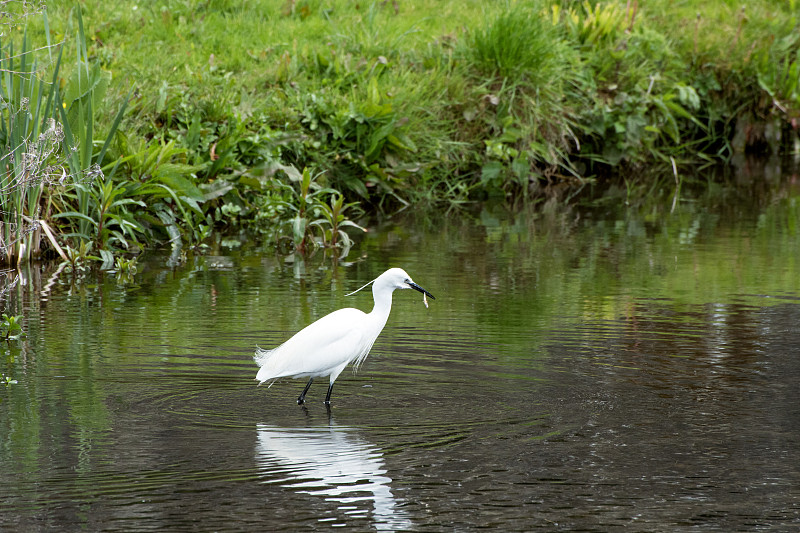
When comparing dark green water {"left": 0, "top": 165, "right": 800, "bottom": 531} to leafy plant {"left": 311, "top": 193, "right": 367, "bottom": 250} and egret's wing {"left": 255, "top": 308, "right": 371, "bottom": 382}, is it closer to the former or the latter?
egret's wing {"left": 255, "top": 308, "right": 371, "bottom": 382}

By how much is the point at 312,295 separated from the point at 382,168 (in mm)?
3966

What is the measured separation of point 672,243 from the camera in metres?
10.3

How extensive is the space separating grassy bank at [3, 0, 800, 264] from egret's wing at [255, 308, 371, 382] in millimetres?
3466

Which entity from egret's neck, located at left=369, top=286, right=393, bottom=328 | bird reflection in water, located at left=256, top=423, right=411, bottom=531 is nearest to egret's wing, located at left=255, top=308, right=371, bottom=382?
egret's neck, located at left=369, top=286, right=393, bottom=328

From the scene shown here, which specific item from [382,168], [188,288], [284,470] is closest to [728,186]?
[382,168]

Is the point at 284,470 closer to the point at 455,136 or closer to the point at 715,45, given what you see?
the point at 455,136

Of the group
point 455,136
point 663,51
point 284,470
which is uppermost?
point 663,51

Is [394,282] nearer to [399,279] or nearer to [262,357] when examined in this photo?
[399,279]

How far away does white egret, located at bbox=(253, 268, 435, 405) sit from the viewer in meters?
5.59

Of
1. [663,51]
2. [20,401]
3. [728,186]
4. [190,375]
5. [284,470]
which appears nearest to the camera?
[284,470]

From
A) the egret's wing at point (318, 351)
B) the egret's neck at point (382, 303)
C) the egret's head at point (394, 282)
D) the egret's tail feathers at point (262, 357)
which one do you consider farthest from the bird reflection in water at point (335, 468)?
the egret's head at point (394, 282)

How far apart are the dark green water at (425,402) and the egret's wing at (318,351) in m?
0.18

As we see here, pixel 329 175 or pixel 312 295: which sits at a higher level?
pixel 329 175

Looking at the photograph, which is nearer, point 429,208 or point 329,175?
point 329,175
